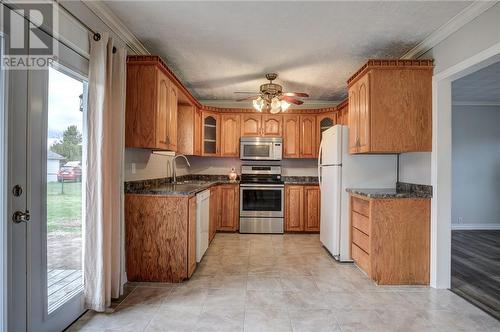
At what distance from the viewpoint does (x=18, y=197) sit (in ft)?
5.16

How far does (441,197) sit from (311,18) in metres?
2.13

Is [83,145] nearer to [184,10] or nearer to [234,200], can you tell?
[184,10]

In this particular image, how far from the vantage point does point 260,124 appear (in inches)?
204

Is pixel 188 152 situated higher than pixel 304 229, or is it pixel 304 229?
pixel 188 152

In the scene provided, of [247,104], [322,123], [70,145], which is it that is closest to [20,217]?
[70,145]

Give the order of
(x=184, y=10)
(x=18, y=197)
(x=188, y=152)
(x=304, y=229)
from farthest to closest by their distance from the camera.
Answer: (x=304, y=229) < (x=188, y=152) < (x=184, y=10) < (x=18, y=197)

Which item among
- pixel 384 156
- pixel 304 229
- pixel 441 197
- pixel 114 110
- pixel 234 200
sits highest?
pixel 114 110

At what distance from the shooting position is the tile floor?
2.04m

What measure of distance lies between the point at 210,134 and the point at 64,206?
335 centimetres

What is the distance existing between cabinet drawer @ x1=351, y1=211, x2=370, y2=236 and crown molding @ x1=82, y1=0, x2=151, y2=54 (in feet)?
10.3

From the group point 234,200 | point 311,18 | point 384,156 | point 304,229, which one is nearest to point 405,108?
point 384,156

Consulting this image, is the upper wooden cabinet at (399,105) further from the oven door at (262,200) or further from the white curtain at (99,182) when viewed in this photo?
the white curtain at (99,182)

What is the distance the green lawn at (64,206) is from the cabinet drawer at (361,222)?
9.02ft

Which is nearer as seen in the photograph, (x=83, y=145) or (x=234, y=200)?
(x=83, y=145)
